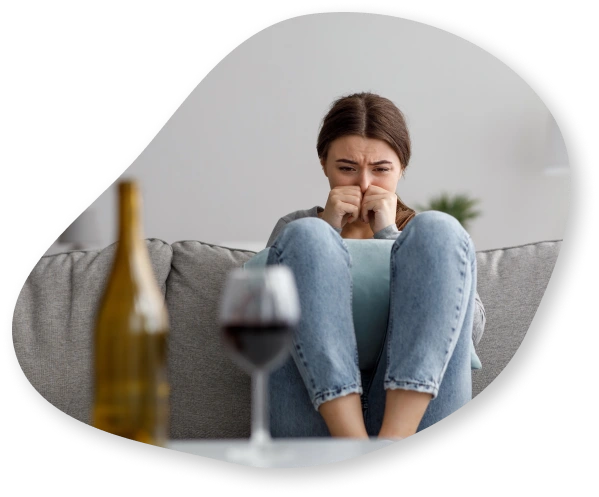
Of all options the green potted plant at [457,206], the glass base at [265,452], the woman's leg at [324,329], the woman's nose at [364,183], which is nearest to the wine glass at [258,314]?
the glass base at [265,452]

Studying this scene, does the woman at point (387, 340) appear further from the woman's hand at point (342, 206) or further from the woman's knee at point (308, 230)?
the woman's hand at point (342, 206)

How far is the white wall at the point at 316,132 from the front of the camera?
0.96 m

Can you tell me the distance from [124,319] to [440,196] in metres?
0.86

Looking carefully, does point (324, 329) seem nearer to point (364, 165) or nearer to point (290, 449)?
point (290, 449)

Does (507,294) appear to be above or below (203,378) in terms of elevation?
above

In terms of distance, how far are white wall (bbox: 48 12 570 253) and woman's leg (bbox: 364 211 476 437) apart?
205mm

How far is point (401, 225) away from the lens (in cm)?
103

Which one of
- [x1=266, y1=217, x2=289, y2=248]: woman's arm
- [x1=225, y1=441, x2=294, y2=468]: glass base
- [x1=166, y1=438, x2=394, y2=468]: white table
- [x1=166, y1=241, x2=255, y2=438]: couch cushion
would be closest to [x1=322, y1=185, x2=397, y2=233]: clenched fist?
[x1=266, y1=217, x2=289, y2=248]: woman's arm

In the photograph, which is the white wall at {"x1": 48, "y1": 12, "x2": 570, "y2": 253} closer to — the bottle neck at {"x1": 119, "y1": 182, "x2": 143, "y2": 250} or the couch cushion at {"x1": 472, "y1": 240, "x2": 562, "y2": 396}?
the couch cushion at {"x1": 472, "y1": 240, "x2": 562, "y2": 396}

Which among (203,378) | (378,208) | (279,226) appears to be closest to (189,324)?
(203,378)

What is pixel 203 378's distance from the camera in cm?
104

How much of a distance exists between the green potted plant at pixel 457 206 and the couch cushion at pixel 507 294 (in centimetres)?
12

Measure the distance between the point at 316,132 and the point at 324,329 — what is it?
0.52 m

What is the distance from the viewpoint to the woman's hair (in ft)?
3.52
